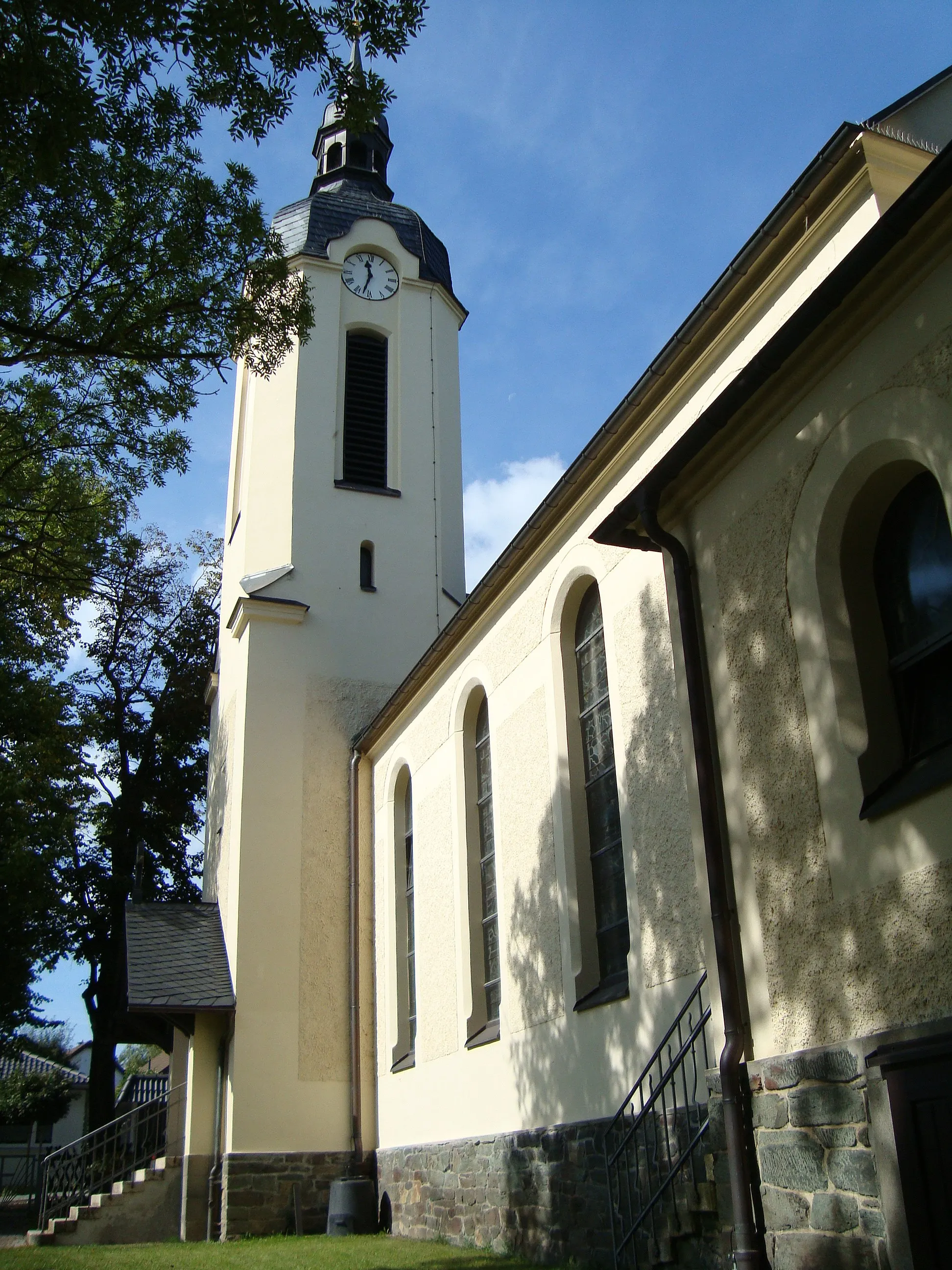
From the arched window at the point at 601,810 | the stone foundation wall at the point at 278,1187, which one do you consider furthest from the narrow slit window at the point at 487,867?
the stone foundation wall at the point at 278,1187

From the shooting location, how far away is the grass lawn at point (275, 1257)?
402 inches

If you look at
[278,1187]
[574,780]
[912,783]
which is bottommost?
[278,1187]

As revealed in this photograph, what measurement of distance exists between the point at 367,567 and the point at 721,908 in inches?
521

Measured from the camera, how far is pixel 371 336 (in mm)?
20938

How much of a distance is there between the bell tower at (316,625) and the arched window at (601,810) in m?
6.53

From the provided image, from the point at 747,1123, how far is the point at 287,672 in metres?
12.2

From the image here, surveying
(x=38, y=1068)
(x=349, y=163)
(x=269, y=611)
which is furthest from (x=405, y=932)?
(x=38, y=1068)

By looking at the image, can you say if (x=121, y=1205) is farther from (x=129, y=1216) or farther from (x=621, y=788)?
(x=621, y=788)

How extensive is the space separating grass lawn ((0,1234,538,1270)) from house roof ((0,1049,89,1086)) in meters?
32.6

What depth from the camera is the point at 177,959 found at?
1580 centimetres

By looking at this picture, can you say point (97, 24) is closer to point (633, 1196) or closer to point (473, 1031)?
point (633, 1196)

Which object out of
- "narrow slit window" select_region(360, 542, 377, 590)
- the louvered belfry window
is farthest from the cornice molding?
the louvered belfry window

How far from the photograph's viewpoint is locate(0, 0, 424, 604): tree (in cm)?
721

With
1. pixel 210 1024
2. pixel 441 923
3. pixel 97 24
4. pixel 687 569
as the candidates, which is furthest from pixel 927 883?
pixel 210 1024
